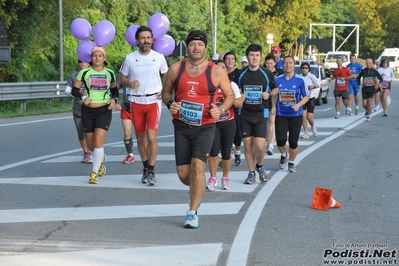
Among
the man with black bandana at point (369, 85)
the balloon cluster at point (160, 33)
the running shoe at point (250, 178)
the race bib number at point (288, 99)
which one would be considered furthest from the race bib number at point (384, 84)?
the running shoe at point (250, 178)

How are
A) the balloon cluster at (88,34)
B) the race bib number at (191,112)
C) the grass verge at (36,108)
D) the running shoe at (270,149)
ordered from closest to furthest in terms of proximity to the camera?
the race bib number at (191,112)
the balloon cluster at (88,34)
the running shoe at (270,149)
the grass verge at (36,108)

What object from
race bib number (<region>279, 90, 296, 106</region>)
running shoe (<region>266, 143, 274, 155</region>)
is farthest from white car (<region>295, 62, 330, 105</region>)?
race bib number (<region>279, 90, 296, 106</region>)

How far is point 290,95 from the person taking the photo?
483 inches

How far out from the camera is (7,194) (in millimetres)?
9883

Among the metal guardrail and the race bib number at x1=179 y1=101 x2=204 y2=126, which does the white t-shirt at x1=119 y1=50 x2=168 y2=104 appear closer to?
the race bib number at x1=179 y1=101 x2=204 y2=126

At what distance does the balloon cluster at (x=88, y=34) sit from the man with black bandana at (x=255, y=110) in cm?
232

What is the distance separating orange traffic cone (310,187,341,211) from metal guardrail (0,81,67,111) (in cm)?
1615

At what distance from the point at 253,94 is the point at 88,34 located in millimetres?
3387

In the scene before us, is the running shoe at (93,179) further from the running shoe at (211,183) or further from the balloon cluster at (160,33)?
the balloon cluster at (160,33)

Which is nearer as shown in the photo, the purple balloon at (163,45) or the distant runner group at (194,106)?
the distant runner group at (194,106)

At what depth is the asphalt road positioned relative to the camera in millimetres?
6945

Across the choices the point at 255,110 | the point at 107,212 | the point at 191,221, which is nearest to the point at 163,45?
the point at 255,110

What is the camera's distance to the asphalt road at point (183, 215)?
6945 mm

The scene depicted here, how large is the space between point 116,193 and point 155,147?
92 centimetres
